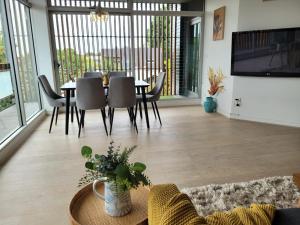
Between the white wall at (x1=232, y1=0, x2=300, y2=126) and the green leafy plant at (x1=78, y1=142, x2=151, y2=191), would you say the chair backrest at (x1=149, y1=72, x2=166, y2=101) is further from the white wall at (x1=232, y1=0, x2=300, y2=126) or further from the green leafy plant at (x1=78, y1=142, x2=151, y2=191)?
the green leafy plant at (x1=78, y1=142, x2=151, y2=191)

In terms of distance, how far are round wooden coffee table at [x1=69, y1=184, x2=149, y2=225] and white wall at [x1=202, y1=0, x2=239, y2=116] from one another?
3.76 meters

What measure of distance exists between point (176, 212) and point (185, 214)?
0.03m

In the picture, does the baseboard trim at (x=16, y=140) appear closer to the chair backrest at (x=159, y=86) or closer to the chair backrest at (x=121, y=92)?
the chair backrest at (x=121, y=92)

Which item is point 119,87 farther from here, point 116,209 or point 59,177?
point 116,209

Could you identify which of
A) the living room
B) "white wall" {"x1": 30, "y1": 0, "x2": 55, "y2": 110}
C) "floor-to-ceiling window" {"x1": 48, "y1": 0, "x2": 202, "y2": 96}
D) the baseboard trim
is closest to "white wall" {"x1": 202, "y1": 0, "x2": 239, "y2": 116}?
the living room

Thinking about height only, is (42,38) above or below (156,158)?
above

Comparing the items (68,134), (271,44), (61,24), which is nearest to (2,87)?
(68,134)

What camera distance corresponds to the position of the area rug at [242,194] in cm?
182

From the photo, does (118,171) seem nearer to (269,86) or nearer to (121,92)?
(121,92)

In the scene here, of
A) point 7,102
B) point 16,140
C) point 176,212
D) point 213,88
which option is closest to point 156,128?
point 213,88

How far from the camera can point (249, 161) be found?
2.66 m

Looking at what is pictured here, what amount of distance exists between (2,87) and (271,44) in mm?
4201

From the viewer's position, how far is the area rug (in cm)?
182

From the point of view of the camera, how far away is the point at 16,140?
321 cm
